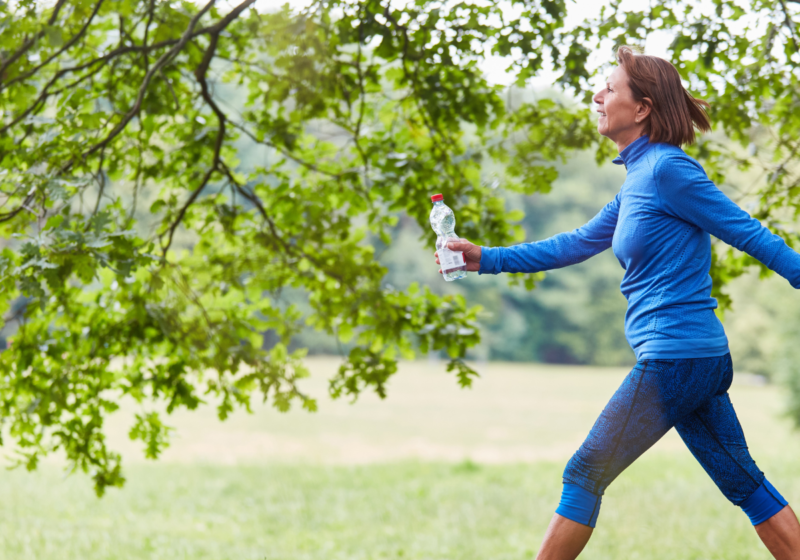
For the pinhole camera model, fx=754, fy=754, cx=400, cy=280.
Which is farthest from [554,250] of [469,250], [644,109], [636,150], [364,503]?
[364,503]

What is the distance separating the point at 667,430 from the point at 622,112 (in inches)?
37.4

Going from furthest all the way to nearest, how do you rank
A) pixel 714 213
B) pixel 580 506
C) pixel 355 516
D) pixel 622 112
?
pixel 355 516 → pixel 622 112 → pixel 580 506 → pixel 714 213

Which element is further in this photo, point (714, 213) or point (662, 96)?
point (662, 96)

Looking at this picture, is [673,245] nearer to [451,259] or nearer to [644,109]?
[644,109]

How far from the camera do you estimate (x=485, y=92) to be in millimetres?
4688

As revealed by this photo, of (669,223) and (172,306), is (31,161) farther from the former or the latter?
(669,223)

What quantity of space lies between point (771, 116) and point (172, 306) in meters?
4.00

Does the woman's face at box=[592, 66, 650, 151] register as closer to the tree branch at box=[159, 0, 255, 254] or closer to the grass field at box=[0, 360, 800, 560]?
the tree branch at box=[159, 0, 255, 254]

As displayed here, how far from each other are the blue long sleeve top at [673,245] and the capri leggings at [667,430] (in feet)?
0.21

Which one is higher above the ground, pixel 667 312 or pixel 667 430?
pixel 667 312

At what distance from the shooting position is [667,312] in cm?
209

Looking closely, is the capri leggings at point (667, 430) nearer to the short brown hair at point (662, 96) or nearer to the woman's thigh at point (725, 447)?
the woman's thigh at point (725, 447)

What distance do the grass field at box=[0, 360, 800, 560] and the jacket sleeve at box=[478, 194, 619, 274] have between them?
2.21m

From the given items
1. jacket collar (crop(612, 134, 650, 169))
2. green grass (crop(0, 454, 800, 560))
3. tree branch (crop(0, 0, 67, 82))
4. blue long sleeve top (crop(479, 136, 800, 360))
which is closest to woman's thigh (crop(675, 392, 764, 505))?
blue long sleeve top (crop(479, 136, 800, 360))
